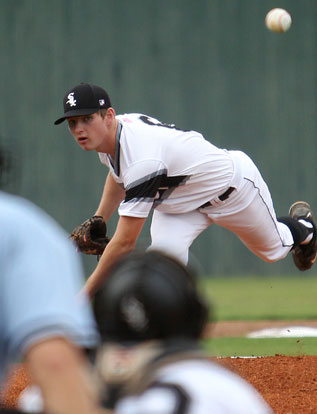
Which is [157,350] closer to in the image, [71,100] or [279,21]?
[71,100]

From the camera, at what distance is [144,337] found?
1426 millimetres

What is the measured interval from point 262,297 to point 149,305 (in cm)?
897

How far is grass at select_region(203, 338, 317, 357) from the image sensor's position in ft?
20.4

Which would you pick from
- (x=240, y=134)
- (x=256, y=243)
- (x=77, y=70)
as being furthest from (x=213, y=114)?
(x=256, y=243)

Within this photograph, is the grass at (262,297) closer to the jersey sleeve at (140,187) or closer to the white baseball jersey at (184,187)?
the white baseball jersey at (184,187)

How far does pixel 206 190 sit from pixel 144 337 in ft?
12.3

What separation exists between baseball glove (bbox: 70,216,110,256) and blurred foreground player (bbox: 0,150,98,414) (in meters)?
4.04

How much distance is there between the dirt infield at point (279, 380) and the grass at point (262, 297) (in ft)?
7.30

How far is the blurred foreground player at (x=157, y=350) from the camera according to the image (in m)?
1.36

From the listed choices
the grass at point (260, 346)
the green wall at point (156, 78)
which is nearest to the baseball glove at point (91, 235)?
the grass at point (260, 346)

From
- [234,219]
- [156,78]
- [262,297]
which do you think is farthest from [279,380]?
[156,78]

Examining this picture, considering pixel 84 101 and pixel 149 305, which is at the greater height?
pixel 149 305

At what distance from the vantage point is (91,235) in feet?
17.6

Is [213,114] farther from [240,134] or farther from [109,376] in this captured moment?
[109,376]
